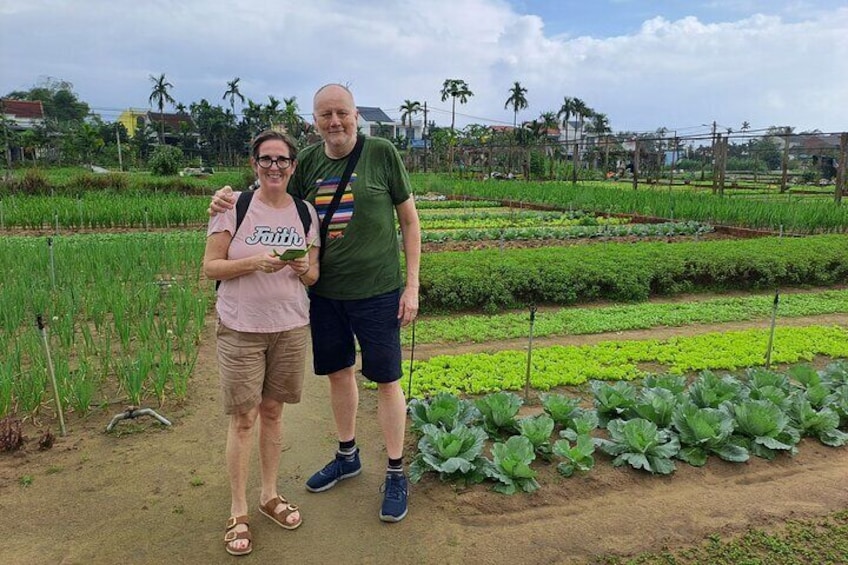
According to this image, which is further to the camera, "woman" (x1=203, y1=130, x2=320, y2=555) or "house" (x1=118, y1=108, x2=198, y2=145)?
"house" (x1=118, y1=108, x2=198, y2=145)

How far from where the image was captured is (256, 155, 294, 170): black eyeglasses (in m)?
2.30

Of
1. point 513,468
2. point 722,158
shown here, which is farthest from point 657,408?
point 722,158

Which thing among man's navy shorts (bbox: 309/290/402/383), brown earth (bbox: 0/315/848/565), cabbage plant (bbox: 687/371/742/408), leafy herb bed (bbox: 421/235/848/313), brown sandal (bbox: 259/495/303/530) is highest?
man's navy shorts (bbox: 309/290/402/383)

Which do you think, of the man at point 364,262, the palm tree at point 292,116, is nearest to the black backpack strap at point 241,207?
the man at point 364,262

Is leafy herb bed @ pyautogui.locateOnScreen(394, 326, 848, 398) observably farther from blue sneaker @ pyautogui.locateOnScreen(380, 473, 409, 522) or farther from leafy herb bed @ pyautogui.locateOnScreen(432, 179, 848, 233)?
leafy herb bed @ pyautogui.locateOnScreen(432, 179, 848, 233)

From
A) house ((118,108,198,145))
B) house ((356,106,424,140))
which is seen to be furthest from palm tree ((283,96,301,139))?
house ((356,106,424,140))

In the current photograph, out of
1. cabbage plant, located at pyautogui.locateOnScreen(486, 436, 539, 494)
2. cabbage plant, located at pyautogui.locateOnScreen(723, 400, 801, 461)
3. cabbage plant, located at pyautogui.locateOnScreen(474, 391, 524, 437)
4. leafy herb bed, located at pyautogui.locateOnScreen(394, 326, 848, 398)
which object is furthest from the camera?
leafy herb bed, located at pyautogui.locateOnScreen(394, 326, 848, 398)

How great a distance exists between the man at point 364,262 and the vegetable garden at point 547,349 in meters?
0.49

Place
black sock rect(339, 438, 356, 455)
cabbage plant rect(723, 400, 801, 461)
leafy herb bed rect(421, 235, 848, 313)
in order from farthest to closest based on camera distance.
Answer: leafy herb bed rect(421, 235, 848, 313)
cabbage plant rect(723, 400, 801, 461)
black sock rect(339, 438, 356, 455)

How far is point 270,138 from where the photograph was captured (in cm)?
234

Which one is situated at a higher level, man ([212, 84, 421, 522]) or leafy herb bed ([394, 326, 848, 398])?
man ([212, 84, 421, 522])

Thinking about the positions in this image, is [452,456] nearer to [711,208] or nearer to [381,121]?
[711,208]

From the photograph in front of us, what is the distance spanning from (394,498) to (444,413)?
700mm

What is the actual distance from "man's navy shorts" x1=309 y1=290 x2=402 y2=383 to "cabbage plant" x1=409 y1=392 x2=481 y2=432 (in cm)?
74
